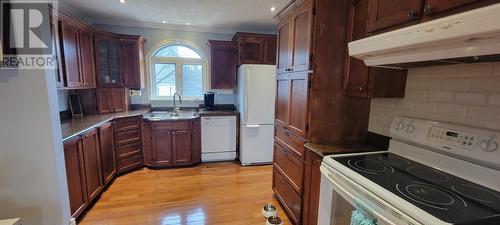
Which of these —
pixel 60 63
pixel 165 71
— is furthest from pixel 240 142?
pixel 60 63

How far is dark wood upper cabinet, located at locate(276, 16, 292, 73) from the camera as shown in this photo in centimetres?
214

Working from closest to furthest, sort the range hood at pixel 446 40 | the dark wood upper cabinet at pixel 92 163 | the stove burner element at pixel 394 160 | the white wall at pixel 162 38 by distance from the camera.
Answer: the range hood at pixel 446 40
the stove burner element at pixel 394 160
the dark wood upper cabinet at pixel 92 163
the white wall at pixel 162 38

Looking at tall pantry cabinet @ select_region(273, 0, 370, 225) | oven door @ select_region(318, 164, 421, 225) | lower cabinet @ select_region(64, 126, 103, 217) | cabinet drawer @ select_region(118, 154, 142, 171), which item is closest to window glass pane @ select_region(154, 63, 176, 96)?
cabinet drawer @ select_region(118, 154, 142, 171)

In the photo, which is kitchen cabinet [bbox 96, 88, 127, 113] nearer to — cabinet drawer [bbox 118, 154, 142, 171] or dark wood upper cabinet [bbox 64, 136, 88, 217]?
cabinet drawer [bbox 118, 154, 142, 171]

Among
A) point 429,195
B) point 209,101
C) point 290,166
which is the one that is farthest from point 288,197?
point 209,101

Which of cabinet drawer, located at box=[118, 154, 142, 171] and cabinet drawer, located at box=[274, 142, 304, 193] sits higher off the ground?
cabinet drawer, located at box=[274, 142, 304, 193]

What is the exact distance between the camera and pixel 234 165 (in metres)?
3.62

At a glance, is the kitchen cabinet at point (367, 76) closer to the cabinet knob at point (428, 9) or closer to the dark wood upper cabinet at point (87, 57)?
the cabinet knob at point (428, 9)

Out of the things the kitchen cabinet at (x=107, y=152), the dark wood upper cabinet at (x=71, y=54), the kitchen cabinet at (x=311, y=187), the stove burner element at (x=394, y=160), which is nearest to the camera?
the stove burner element at (x=394, y=160)

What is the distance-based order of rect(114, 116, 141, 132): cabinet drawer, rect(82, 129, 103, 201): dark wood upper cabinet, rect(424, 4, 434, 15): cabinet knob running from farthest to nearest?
rect(114, 116, 141, 132): cabinet drawer < rect(82, 129, 103, 201): dark wood upper cabinet < rect(424, 4, 434, 15): cabinet knob

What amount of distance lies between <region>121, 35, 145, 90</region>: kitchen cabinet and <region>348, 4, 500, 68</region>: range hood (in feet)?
10.7

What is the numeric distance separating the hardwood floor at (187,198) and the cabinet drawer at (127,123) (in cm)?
69

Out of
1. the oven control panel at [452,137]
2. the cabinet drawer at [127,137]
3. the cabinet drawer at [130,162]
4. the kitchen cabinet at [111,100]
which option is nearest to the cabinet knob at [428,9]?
the oven control panel at [452,137]

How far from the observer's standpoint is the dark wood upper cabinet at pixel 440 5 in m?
0.98
